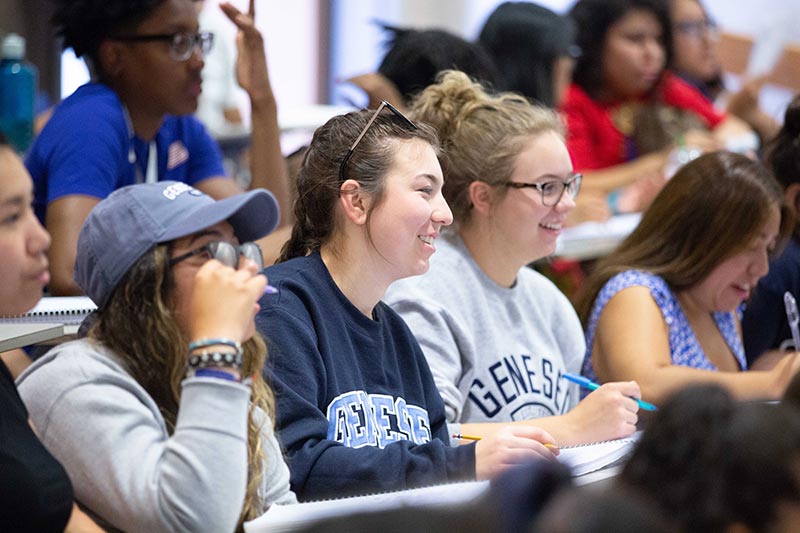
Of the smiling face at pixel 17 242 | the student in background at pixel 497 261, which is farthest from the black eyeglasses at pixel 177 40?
the smiling face at pixel 17 242

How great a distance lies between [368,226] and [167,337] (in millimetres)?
503

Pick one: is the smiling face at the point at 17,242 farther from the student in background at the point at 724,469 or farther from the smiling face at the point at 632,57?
the smiling face at the point at 632,57

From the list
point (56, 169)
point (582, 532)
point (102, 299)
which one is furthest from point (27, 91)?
point (582, 532)

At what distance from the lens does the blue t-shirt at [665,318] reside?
249 cm

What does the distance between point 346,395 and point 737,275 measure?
3.71 feet

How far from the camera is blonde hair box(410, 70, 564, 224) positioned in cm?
235

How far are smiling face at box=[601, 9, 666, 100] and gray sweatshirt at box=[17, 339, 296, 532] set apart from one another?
336 cm

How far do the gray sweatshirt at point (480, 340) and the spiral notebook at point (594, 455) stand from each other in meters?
0.36

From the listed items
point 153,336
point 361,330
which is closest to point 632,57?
point 361,330

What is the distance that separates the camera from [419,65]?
3377mm

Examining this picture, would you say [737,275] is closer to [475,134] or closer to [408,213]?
[475,134]

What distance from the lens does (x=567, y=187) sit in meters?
2.36

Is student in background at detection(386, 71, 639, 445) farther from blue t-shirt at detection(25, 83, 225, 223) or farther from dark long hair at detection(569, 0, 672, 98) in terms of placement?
dark long hair at detection(569, 0, 672, 98)

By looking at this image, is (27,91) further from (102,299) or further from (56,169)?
(102,299)
